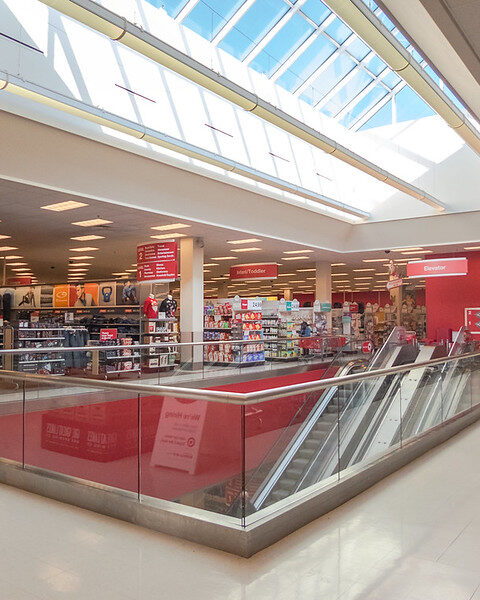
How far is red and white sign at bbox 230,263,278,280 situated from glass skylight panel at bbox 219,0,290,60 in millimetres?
9311

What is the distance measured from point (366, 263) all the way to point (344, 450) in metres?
19.3

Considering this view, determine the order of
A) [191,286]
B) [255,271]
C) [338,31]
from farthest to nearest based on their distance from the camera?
[255,271], [191,286], [338,31]

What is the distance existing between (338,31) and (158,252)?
683 centimetres

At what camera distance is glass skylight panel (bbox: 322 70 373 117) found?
15.3 metres

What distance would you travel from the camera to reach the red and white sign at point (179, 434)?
381 centimetres

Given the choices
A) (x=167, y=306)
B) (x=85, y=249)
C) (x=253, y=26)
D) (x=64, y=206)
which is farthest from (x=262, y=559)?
(x=85, y=249)

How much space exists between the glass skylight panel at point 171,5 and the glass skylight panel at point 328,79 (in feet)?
15.7

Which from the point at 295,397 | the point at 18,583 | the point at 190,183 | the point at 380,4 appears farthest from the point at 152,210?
the point at 18,583

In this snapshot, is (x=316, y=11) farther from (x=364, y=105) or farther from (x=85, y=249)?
(x=85, y=249)

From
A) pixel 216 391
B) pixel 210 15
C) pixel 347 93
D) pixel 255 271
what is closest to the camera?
pixel 216 391

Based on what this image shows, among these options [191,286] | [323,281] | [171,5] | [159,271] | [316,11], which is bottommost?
[191,286]

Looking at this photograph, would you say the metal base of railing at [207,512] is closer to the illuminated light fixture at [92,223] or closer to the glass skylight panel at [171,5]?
the illuminated light fixture at [92,223]

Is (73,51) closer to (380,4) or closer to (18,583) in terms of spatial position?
(380,4)

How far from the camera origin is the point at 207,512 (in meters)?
3.56
